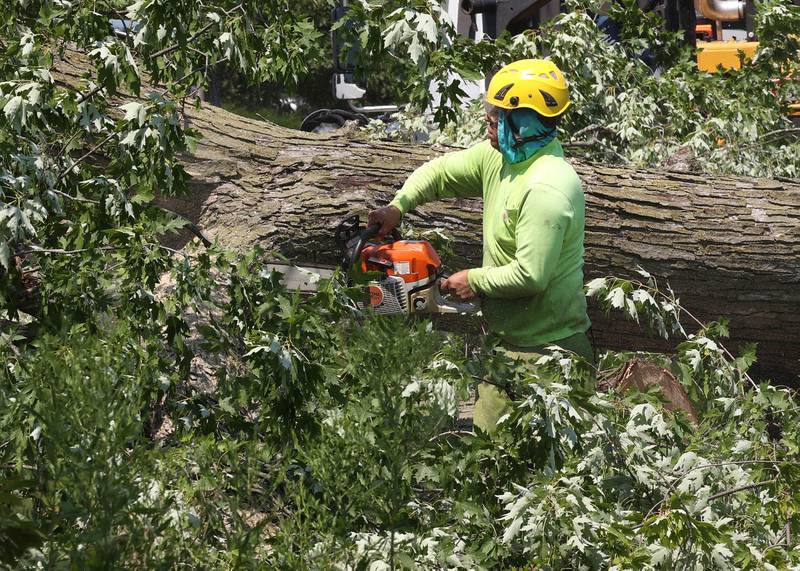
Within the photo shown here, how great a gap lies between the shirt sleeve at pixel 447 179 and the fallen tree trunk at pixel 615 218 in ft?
2.22

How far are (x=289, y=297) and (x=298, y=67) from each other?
1325mm

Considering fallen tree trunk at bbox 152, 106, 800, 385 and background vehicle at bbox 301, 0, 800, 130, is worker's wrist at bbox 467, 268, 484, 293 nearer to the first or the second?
fallen tree trunk at bbox 152, 106, 800, 385

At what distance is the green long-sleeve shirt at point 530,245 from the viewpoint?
3.82 m

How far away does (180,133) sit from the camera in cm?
385

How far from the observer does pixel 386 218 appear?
175 inches

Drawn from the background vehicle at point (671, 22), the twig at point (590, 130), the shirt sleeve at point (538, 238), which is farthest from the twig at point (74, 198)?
the background vehicle at point (671, 22)

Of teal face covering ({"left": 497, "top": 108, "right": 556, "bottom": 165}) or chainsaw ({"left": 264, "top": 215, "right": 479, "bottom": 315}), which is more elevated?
teal face covering ({"left": 497, "top": 108, "right": 556, "bottom": 165})

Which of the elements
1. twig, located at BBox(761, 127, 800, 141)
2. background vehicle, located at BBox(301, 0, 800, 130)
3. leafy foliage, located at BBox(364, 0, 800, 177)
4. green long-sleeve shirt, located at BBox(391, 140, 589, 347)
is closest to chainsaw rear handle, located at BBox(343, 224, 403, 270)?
green long-sleeve shirt, located at BBox(391, 140, 589, 347)

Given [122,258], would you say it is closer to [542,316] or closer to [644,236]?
[542,316]

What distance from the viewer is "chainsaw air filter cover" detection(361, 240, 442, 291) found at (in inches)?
169

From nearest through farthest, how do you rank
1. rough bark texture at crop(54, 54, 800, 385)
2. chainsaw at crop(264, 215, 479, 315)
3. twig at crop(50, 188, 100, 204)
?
twig at crop(50, 188, 100, 204) → chainsaw at crop(264, 215, 479, 315) → rough bark texture at crop(54, 54, 800, 385)

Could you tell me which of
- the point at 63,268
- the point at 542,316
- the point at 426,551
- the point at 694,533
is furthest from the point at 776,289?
the point at 63,268

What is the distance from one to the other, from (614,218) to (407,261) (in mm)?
1373

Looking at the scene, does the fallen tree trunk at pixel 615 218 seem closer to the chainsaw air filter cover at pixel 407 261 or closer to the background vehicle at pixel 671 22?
the chainsaw air filter cover at pixel 407 261
